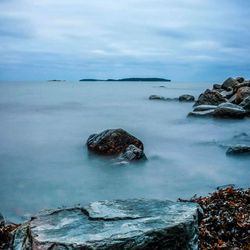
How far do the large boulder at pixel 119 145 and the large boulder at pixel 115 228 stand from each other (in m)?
7.54

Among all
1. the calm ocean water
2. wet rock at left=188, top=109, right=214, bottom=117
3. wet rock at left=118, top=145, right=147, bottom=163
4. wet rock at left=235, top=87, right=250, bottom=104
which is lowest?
the calm ocean water

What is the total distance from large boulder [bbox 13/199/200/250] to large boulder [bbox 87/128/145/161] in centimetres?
754

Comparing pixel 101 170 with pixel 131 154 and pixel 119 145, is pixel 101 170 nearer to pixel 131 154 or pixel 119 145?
pixel 131 154

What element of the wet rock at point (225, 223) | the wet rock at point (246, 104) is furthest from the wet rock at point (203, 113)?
the wet rock at point (225, 223)

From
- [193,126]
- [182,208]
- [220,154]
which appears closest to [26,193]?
[182,208]

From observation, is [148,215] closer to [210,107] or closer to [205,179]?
[205,179]

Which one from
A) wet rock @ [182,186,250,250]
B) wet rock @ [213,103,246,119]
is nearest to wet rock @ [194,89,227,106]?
wet rock @ [213,103,246,119]

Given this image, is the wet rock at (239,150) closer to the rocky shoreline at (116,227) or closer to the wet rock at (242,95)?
the rocky shoreline at (116,227)

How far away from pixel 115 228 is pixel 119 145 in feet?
28.7

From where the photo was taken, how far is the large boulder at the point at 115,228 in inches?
142

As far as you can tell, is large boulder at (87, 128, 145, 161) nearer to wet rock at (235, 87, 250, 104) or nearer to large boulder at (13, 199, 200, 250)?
large boulder at (13, 199, 200, 250)

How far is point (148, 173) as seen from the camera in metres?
11.2

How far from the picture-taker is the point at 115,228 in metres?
3.82

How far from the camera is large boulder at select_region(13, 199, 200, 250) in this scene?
360cm
